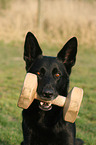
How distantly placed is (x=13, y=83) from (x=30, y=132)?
448 cm

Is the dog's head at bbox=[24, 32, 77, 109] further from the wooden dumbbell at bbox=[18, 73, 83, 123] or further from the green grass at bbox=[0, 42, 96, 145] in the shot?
the green grass at bbox=[0, 42, 96, 145]


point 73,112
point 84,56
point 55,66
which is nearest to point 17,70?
point 84,56

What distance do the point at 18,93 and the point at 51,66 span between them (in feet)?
10.6

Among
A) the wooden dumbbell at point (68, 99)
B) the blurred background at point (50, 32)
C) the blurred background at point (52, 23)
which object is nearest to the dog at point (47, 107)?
the wooden dumbbell at point (68, 99)

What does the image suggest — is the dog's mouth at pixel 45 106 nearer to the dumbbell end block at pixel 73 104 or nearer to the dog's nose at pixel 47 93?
the dog's nose at pixel 47 93

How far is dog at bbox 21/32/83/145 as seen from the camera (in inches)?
115

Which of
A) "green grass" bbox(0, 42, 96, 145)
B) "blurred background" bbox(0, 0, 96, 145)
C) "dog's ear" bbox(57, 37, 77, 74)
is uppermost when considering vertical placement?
"blurred background" bbox(0, 0, 96, 145)

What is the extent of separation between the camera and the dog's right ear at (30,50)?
3.20m

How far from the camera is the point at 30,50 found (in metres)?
3.32

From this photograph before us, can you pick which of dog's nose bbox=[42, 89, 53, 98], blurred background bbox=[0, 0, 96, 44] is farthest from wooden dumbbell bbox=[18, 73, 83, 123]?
blurred background bbox=[0, 0, 96, 44]

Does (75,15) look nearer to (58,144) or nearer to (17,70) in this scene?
(17,70)

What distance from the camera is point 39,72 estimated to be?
310 centimetres

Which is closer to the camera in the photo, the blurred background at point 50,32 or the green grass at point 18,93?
the green grass at point 18,93

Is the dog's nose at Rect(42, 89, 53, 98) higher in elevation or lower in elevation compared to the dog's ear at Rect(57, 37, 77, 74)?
lower
